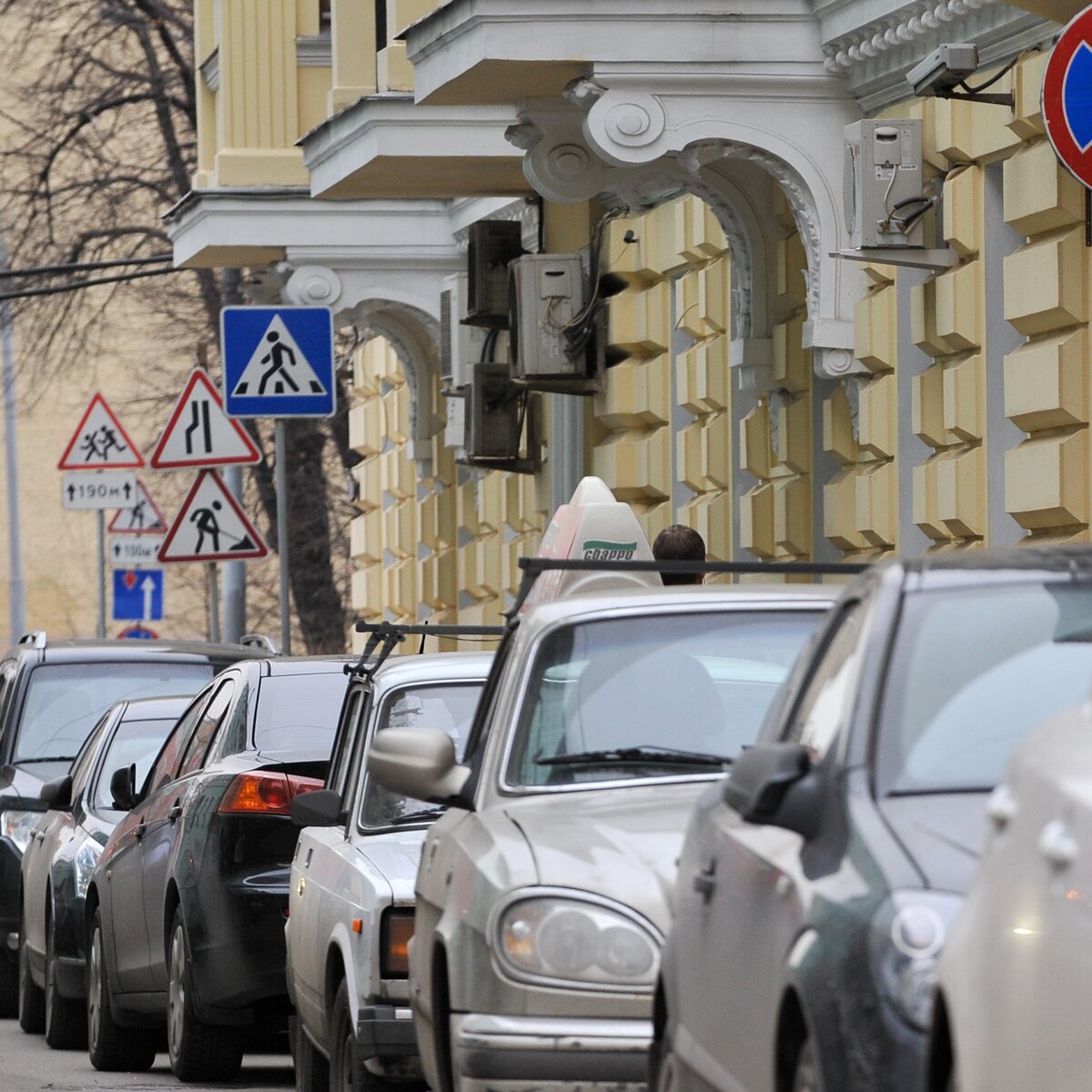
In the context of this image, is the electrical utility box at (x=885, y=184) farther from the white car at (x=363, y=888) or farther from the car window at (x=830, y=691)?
the car window at (x=830, y=691)

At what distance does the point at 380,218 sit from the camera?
21938mm

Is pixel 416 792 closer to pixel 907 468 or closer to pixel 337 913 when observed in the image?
pixel 337 913

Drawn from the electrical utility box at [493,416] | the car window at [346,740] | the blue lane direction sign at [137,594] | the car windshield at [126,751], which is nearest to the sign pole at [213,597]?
the electrical utility box at [493,416]

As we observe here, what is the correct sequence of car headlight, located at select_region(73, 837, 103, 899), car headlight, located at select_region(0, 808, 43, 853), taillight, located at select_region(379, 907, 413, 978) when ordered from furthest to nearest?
car headlight, located at select_region(0, 808, 43, 853), car headlight, located at select_region(73, 837, 103, 899), taillight, located at select_region(379, 907, 413, 978)

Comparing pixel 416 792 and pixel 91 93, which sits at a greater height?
pixel 91 93

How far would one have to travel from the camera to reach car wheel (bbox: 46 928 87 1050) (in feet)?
43.1

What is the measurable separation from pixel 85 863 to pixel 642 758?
6.49 meters

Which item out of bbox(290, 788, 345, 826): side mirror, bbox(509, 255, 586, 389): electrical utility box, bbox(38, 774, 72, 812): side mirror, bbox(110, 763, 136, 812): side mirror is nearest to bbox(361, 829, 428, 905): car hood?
bbox(290, 788, 345, 826): side mirror

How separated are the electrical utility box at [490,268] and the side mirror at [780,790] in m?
13.9

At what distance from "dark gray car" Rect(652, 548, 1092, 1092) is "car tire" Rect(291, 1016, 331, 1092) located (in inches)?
141

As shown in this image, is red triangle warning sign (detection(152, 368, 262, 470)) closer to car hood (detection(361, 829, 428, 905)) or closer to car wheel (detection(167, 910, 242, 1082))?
car wheel (detection(167, 910, 242, 1082))

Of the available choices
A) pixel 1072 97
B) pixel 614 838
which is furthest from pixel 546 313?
pixel 614 838

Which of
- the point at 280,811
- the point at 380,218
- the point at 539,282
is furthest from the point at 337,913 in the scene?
the point at 380,218

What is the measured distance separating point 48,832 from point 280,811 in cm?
429
